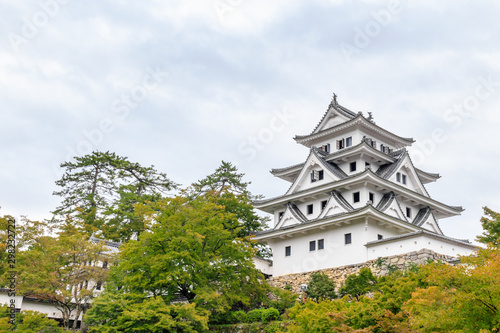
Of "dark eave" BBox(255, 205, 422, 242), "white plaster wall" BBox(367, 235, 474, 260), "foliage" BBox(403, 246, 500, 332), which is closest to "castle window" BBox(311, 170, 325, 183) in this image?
"dark eave" BBox(255, 205, 422, 242)

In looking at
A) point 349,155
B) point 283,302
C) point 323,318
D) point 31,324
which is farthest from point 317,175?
point 31,324

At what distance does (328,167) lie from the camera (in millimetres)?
35125

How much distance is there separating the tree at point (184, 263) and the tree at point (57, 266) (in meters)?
2.41

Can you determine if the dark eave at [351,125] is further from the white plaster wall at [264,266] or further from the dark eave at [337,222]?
the white plaster wall at [264,266]

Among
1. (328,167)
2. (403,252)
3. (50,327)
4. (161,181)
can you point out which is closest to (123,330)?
(50,327)

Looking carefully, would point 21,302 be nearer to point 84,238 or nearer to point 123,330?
point 84,238

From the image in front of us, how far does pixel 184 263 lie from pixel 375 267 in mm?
10358

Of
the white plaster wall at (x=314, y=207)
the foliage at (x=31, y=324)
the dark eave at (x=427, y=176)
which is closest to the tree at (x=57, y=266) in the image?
the foliage at (x=31, y=324)

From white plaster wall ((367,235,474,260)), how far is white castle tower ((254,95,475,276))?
58 millimetres

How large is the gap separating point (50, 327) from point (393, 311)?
18366 millimetres

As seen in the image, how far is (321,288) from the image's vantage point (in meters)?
27.4

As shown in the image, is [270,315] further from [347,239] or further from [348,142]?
[348,142]

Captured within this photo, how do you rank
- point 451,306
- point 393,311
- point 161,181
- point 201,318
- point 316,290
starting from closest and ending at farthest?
point 451,306, point 393,311, point 201,318, point 316,290, point 161,181

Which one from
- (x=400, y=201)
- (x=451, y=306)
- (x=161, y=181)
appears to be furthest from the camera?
(x=161, y=181)
